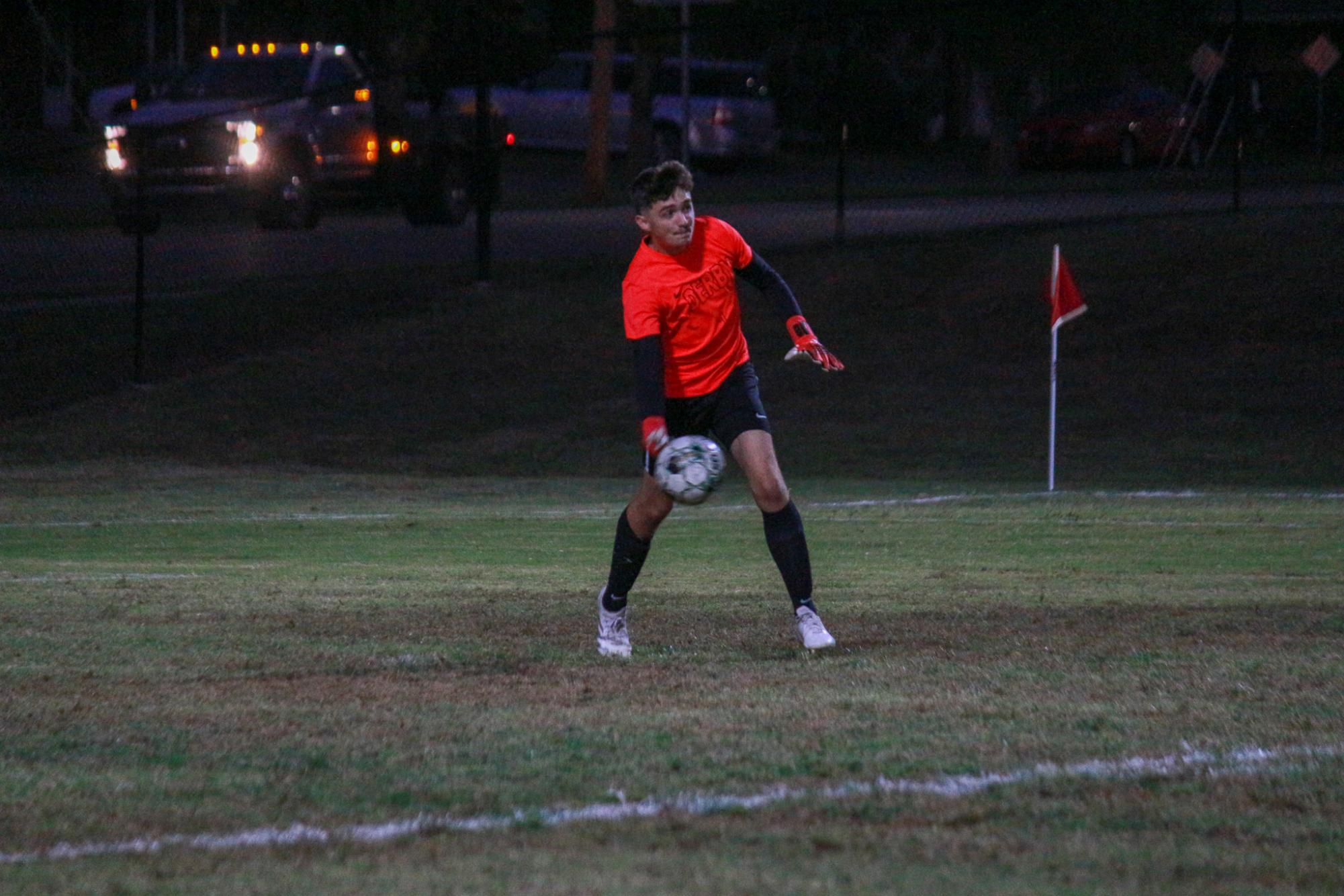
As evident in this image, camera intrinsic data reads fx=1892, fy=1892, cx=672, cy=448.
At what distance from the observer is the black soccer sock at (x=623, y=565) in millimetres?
7852

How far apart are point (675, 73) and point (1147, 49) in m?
11.9

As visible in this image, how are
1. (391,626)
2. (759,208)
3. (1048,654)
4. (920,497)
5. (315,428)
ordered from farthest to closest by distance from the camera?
1. (759,208)
2. (315,428)
3. (920,497)
4. (391,626)
5. (1048,654)

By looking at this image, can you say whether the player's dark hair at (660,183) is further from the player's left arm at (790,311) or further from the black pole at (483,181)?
the black pole at (483,181)

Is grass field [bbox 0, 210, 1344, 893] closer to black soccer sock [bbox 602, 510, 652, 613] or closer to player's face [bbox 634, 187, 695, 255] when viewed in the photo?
black soccer sock [bbox 602, 510, 652, 613]

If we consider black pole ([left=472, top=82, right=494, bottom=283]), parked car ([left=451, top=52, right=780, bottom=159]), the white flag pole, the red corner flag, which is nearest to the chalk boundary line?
the white flag pole

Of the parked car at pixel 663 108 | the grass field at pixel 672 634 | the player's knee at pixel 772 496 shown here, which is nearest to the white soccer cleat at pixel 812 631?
the grass field at pixel 672 634

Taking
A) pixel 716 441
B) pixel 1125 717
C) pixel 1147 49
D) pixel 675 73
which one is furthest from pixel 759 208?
pixel 1125 717

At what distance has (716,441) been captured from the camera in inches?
339

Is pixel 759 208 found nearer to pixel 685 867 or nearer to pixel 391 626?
pixel 391 626

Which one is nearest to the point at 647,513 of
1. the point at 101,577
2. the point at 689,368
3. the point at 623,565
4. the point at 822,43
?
the point at 623,565

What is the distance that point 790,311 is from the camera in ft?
26.5

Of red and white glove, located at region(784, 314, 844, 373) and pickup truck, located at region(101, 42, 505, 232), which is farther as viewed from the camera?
pickup truck, located at region(101, 42, 505, 232)

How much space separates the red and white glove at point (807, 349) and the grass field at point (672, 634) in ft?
3.89

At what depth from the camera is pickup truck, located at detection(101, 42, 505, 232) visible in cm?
2469
